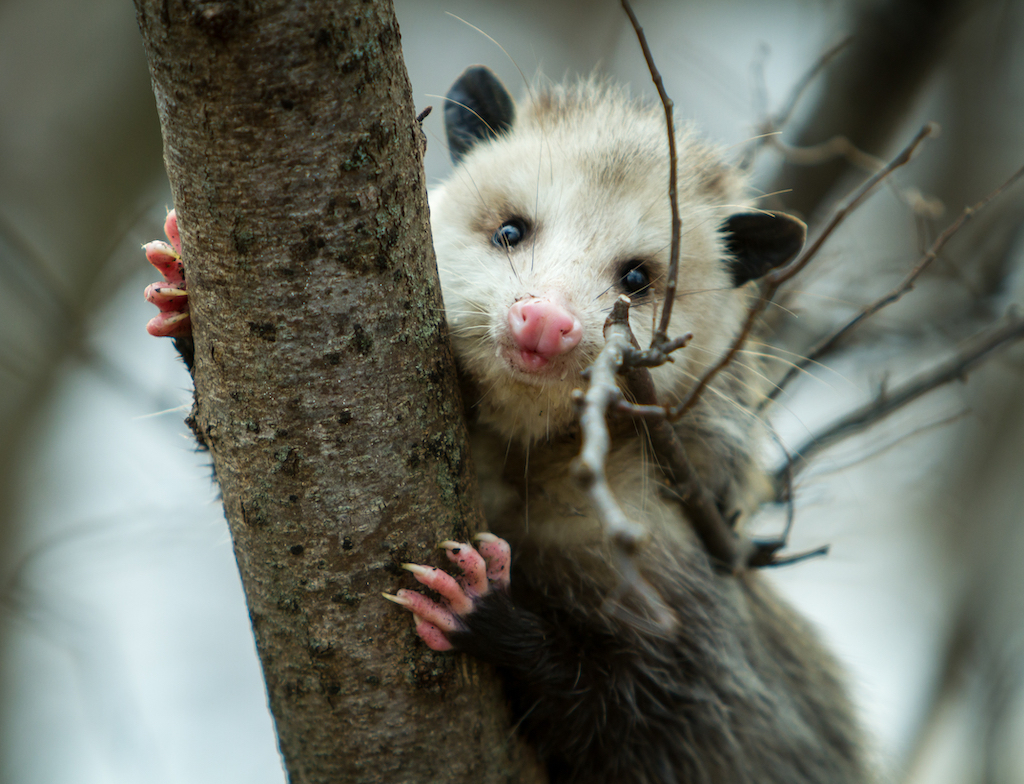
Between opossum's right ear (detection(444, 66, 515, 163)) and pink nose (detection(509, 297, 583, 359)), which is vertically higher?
opossum's right ear (detection(444, 66, 515, 163))

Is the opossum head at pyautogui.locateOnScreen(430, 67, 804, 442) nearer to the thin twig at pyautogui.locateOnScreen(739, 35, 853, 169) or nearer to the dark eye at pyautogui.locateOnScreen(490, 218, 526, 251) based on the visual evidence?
the dark eye at pyautogui.locateOnScreen(490, 218, 526, 251)

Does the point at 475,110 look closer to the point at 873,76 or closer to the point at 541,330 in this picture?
the point at 541,330

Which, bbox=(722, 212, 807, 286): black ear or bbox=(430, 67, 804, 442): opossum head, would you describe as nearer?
bbox=(430, 67, 804, 442): opossum head

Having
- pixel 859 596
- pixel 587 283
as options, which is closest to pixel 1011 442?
pixel 859 596

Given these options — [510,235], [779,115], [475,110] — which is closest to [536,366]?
[510,235]

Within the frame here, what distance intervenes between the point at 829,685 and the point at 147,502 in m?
3.01

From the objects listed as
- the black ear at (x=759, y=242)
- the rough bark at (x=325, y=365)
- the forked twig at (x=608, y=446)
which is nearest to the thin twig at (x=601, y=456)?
the forked twig at (x=608, y=446)

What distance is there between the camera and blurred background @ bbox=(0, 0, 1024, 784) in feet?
10.0

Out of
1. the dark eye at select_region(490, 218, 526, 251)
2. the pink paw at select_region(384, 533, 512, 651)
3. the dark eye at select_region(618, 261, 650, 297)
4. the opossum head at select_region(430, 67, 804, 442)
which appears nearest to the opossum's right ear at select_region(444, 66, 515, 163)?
the opossum head at select_region(430, 67, 804, 442)

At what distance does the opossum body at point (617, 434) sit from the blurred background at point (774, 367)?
27 cm

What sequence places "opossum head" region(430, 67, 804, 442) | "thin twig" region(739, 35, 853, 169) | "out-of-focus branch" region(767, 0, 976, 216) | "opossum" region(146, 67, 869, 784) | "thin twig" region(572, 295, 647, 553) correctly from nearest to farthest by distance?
"thin twig" region(572, 295, 647, 553) < "opossum head" region(430, 67, 804, 442) < "opossum" region(146, 67, 869, 784) < "thin twig" region(739, 35, 853, 169) < "out-of-focus branch" region(767, 0, 976, 216)

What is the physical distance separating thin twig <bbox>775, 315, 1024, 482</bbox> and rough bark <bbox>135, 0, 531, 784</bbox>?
1423 mm

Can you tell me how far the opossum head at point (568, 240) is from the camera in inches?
71.7

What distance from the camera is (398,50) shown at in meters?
1.28
